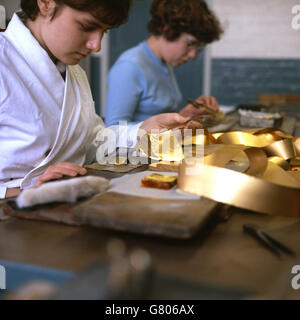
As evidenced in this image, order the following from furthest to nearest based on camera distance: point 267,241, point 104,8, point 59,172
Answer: point 104,8 → point 59,172 → point 267,241

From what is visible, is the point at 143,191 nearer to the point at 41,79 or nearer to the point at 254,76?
the point at 41,79

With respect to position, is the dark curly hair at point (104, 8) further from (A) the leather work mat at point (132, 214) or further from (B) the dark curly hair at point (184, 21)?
(B) the dark curly hair at point (184, 21)

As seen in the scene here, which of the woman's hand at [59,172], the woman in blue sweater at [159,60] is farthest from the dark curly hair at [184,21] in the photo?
the woman's hand at [59,172]

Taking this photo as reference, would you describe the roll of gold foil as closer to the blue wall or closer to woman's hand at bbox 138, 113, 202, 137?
woman's hand at bbox 138, 113, 202, 137

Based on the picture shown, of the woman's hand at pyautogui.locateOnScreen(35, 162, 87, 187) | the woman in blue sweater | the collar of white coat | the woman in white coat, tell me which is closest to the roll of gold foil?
the woman's hand at pyautogui.locateOnScreen(35, 162, 87, 187)

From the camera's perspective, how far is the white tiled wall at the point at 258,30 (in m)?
4.54

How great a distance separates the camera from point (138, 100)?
2.00 metres

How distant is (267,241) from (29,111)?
0.77 metres

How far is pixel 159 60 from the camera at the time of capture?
2.13m

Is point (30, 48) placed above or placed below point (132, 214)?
above

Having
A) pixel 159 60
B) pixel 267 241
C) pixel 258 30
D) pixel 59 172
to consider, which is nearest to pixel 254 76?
pixel 258 30

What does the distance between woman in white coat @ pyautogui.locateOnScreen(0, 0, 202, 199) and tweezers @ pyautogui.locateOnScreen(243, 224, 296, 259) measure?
633mm

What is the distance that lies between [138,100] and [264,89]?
3.11 metres

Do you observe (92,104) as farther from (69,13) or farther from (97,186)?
(97,186)
